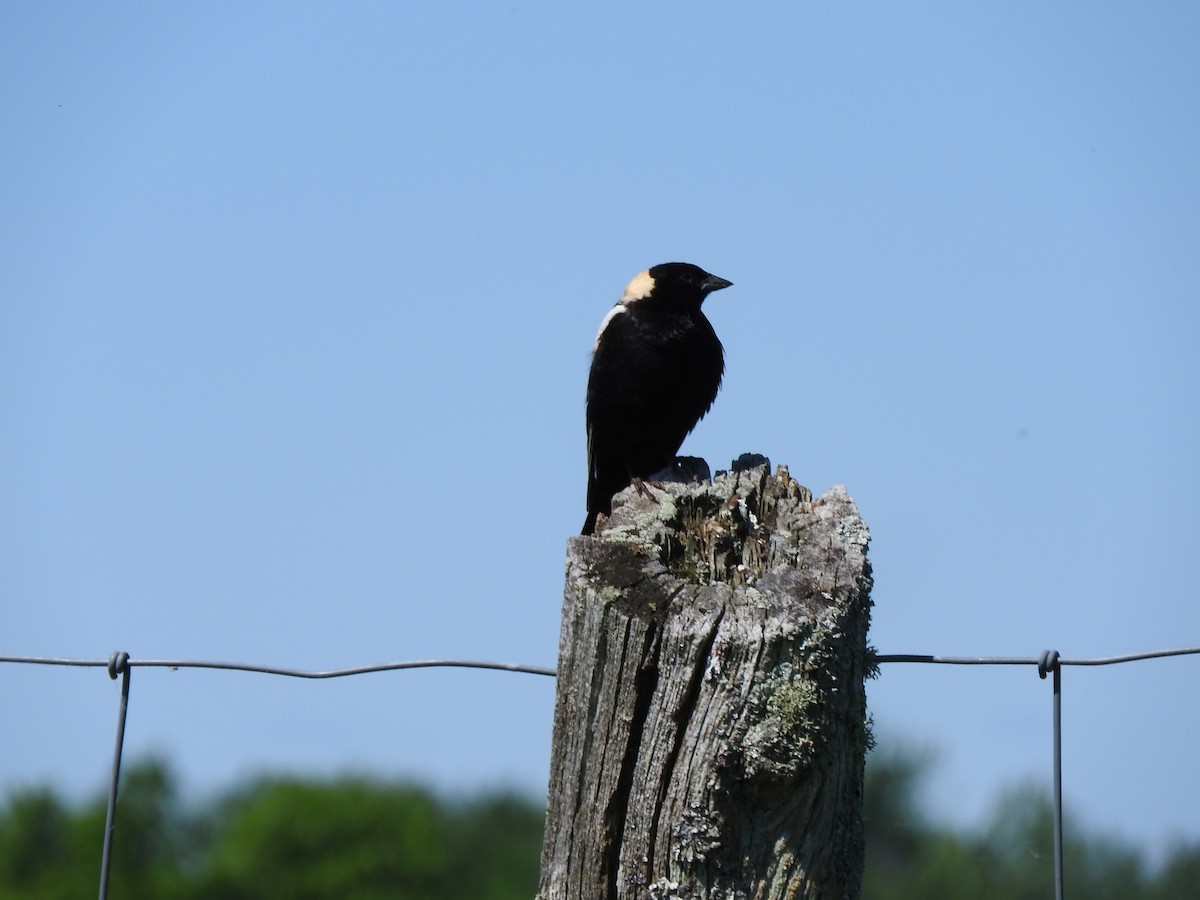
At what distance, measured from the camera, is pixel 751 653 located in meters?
1.88

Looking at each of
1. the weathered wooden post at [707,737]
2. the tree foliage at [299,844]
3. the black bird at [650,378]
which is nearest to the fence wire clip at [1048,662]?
the weathered wooden post at [707,737]

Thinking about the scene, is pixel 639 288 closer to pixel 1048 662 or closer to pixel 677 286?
pixel 677 286

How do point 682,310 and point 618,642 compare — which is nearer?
point 618,642

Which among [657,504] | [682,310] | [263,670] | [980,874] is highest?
[682,310]

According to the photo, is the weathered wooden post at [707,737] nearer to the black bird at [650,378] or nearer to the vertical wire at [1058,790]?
the vertical wire at [1058,790]

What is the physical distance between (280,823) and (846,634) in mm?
36652

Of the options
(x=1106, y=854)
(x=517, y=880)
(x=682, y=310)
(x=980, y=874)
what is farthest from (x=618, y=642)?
(x=517, y=880)

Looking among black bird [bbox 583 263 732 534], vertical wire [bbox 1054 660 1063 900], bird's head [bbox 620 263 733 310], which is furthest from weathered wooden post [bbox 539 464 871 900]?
bird's head [bbox 620 263 733 310]

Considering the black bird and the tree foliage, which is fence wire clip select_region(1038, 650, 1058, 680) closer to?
the black bird

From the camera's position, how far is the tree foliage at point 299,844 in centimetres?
3225

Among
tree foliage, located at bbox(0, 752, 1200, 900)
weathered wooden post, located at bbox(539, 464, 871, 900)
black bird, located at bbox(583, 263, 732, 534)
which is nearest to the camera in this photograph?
weathered wooden post, located at bbox(539, 464, 871, 900)

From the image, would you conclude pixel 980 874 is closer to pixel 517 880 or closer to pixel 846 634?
pixel 517 880

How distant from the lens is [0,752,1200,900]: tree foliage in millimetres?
32250

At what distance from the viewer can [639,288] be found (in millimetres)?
6219
